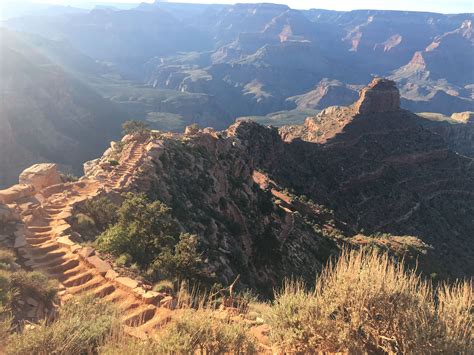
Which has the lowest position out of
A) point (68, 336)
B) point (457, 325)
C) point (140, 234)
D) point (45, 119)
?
point (45, 119)

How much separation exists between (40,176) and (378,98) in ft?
310

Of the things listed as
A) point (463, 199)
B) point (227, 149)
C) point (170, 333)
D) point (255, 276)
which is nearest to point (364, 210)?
point (463, 199)

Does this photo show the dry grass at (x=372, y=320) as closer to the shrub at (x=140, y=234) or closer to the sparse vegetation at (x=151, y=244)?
the sparse vegetation at (x=151, y=244)

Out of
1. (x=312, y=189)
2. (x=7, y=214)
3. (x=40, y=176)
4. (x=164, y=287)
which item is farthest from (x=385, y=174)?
(x=7, y=214)

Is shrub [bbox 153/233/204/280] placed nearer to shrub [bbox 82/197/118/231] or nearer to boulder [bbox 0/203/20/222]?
shrub [bbox 82/197/118/231]

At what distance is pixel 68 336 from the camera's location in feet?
26.4

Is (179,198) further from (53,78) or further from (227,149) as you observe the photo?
(53,78)

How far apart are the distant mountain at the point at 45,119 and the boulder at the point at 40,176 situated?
8530 cm

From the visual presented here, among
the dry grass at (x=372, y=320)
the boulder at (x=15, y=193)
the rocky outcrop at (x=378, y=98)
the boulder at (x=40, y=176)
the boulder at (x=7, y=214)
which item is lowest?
the boulder at (x=40, y=176)

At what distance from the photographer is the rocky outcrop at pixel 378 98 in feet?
337

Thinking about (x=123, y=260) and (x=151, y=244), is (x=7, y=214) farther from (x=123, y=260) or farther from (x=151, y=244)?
(x=151, y=244)

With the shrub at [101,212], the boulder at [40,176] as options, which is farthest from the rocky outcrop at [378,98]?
the shrub at [101,212]

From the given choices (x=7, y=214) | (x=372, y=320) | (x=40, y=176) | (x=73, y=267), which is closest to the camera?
(x=372, y=320)

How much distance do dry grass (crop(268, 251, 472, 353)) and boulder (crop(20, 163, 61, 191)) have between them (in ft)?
62.3
